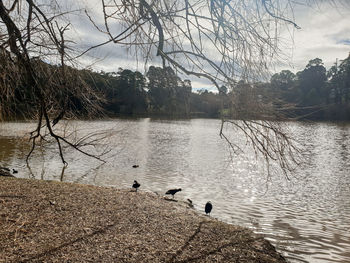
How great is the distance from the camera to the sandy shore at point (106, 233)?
12.6ft

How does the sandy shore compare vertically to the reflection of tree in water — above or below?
above

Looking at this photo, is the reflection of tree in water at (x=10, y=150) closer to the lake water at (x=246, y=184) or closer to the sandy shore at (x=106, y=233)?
the lake water at (x=246, y=184)

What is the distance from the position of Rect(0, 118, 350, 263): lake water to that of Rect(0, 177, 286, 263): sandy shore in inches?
46.4

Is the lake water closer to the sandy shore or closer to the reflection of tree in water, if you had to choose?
the reflection of tree in water

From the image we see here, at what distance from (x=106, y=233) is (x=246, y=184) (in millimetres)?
7764

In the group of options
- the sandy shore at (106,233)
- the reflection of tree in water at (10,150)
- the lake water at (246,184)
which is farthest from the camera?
the reflection of tree in water at (10,150)

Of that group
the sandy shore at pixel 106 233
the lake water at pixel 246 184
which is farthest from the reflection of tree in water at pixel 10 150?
the sandy shore at pixel 106 233

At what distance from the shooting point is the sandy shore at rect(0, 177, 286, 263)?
12.6 ft

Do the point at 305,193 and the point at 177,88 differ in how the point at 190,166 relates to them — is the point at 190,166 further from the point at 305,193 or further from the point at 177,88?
the point at 177,88

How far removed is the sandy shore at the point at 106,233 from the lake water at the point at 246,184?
3.87ft

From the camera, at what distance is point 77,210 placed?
535cm

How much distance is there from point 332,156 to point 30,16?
18.9m

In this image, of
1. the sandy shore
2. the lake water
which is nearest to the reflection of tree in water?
the lake water

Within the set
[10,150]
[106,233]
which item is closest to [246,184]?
[106,233]
